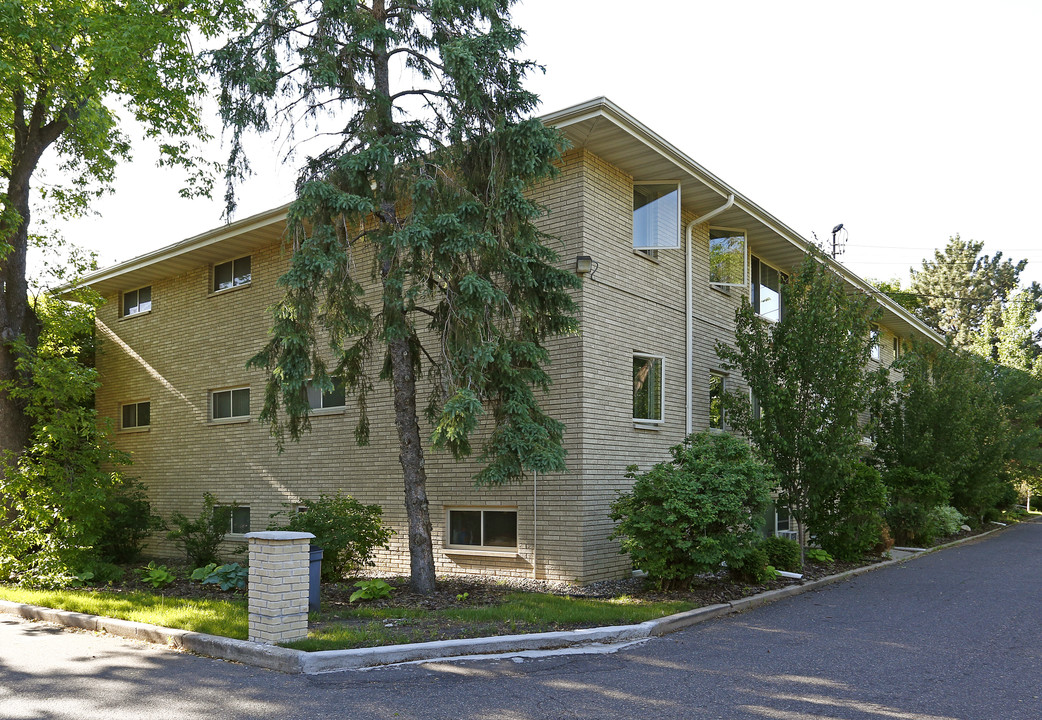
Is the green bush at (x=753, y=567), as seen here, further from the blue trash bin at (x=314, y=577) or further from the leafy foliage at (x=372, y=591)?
the blue trash bin at (x=314, y=577)

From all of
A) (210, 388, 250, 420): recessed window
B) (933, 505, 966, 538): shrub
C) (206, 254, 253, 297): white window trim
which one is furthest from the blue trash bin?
(933, 505, 966, 538): shrub

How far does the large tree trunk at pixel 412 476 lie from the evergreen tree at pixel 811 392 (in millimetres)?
5805

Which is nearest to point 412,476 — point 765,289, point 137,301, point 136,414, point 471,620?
point 471,620

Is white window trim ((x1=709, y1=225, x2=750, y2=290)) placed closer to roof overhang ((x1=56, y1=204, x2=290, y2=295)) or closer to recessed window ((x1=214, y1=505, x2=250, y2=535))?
A: roof overhang ((x1=56, y1=204, x2=290, y2=295))

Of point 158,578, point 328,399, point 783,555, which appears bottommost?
point 158,578

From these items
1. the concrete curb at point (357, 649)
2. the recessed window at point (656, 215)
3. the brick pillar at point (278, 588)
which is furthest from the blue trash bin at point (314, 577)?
the recessed window at point (656, 215)

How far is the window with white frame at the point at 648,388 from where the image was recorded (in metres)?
13.0

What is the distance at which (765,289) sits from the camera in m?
17.8

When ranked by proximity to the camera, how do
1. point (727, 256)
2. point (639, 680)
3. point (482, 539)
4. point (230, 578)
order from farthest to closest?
1. point (727, 256)
2. point (482, 539)
3. point (230, 578)
4. point (639, 680)

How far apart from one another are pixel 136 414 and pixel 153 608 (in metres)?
11.7

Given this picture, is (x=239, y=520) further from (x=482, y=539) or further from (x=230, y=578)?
(x=482, y=539)

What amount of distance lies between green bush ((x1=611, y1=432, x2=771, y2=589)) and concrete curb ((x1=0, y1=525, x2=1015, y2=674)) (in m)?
0.73

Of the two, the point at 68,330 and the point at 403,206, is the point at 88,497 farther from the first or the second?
the point at 403,206

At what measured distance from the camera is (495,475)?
9.38 metres
